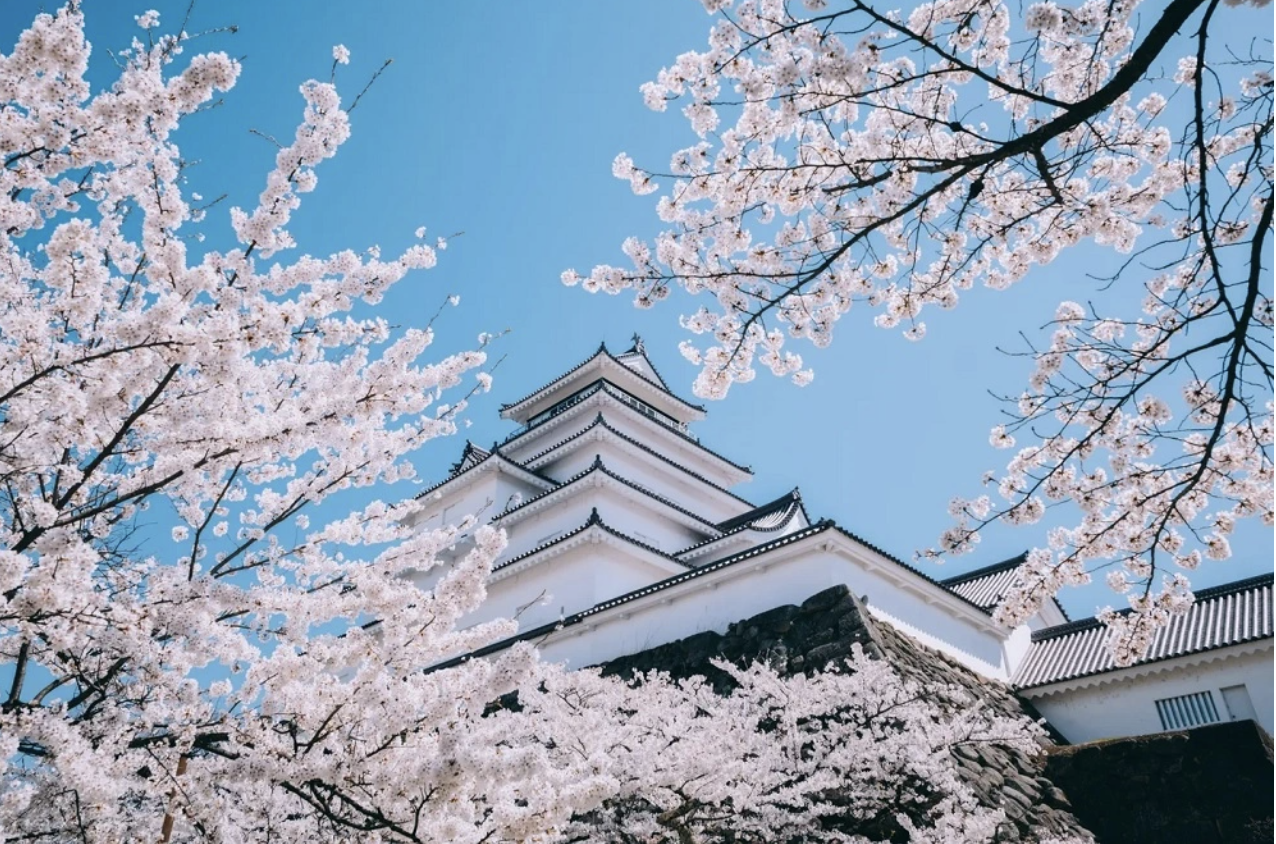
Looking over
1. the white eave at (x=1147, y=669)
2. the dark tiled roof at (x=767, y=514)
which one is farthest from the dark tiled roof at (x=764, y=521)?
the white eave at (x=1147, y=669)

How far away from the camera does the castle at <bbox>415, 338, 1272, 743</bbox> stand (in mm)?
11312

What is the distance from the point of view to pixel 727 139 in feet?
14.0

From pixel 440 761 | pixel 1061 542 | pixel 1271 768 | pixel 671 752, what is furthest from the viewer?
pixel 1271 768

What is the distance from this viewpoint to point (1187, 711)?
443 inches

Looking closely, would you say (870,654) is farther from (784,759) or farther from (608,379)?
(608,379)

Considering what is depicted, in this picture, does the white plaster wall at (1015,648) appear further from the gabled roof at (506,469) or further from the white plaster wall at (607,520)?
the gabled roof at (506,469)

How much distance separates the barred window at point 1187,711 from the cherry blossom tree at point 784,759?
3.86 metres

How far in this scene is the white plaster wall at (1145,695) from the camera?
36.1 ft

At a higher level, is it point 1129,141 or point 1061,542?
point 1129,141

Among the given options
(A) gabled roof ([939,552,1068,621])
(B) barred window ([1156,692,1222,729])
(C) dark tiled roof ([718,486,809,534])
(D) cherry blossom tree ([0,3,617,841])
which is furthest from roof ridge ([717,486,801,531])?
(D) cherry blossom tree ([0,3,617,841])

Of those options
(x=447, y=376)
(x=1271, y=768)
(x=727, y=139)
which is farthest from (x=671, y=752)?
(x=1271, y=768)

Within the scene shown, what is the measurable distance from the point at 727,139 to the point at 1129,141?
86.0 inches

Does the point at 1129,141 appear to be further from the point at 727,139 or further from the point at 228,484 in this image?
the point at 228,484

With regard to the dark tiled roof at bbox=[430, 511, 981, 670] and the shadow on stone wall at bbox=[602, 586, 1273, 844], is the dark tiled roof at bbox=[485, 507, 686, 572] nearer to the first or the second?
the dark tiled roof at bbox=[430, 511, 981, 670]
